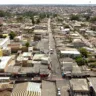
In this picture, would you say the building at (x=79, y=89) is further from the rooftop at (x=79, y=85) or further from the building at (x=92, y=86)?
the building at (x=92, y=86)

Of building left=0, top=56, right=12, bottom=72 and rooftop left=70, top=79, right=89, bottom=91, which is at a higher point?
rooftop left=70, top=79, right=89, bottom=91

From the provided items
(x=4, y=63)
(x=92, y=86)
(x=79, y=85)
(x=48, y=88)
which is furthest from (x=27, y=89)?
(x=4, y=63)

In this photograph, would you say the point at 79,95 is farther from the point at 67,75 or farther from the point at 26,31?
the point at 26,31

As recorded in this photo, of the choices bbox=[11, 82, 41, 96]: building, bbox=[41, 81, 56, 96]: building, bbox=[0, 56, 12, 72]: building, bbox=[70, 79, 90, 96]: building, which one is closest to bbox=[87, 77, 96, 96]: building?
bbox=[70, 79, 90, 96]: building

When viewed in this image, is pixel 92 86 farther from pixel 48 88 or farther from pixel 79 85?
pixel 48 88

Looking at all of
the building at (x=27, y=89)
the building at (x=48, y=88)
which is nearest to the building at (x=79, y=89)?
the building at (x=48, y=88)

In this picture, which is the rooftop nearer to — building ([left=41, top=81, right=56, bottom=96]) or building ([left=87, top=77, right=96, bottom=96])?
building ([left=87, top=77, right=96, bottom=96])

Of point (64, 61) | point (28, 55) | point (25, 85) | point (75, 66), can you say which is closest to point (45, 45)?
point (28, 55)

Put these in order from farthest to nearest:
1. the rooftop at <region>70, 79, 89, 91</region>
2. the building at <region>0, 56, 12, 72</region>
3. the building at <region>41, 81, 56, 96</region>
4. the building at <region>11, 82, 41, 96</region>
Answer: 1. the building at <region>0, 56, 12, 72</region>
2. the building at <region>41, 81, 56, 96</region>
3. the rooftop at <region>70, 79, 89, 91</region>
4. the building at <region>11, 82, 41, 96</region>

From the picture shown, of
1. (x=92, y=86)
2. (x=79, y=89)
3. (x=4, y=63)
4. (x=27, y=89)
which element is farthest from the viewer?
(x=4, y=63)
